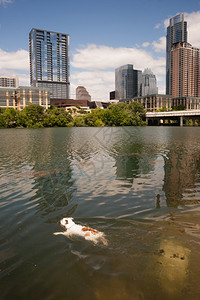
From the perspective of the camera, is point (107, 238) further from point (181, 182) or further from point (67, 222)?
point (181, 182)

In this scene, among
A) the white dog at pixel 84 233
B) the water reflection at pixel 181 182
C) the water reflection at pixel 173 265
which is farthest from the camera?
the water reflection at pixel 181 182

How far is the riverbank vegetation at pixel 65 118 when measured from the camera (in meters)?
128

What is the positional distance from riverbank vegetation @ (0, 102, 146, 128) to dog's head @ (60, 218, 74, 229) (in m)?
125

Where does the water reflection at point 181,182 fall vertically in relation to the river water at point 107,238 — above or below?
above

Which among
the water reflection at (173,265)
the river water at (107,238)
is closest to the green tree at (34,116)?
the river water at (107,238)

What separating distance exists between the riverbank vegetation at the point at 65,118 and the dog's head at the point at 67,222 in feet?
411

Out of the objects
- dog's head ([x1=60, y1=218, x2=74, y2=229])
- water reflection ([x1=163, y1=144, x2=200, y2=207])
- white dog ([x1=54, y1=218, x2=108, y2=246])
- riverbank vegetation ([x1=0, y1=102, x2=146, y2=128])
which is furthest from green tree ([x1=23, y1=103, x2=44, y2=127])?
white dog ([x1=54, y1=218, x2=108, y2=246])

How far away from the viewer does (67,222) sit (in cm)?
855

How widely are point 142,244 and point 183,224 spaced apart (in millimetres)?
2319

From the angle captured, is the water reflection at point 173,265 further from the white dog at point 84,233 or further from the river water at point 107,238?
the white dog at point 84,233

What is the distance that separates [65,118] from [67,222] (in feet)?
424

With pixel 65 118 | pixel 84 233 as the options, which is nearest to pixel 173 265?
pixel 84 233

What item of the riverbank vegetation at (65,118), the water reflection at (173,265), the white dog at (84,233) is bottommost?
the water reflection at (173,265)

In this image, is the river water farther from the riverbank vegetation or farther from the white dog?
the riverbank vegetation
